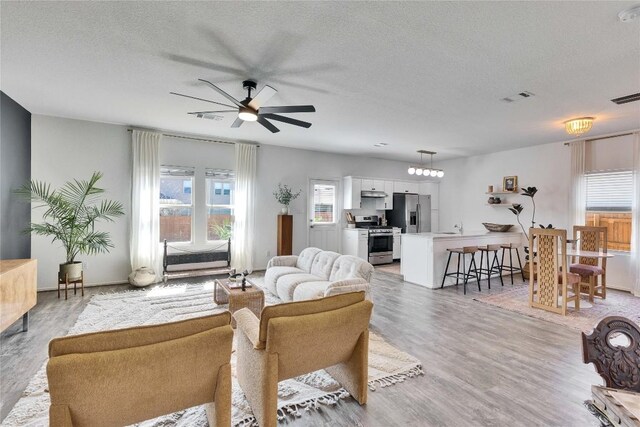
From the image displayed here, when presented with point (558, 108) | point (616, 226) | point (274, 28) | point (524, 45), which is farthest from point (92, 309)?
point (616, 226)

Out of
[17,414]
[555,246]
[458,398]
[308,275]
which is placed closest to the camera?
[17,414]

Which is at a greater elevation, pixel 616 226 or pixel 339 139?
pixel 339 139

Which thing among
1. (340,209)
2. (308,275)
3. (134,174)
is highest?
(134,174)

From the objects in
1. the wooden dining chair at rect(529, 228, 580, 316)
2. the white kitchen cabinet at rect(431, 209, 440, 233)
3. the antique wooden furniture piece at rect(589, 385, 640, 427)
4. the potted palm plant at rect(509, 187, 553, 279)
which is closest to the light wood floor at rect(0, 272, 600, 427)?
the wooden dining chair at rect(529, 228, 580, 316)

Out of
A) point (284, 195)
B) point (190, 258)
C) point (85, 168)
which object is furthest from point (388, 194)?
point (85, 168)

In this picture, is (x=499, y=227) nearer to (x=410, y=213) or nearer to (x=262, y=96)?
(x=410, y=213)

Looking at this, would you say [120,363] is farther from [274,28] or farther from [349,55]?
[349,55]

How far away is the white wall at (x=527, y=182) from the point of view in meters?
5.50

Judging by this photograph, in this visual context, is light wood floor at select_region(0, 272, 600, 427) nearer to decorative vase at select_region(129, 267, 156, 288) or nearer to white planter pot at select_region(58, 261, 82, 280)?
white planter pot at select_region(58, 261, 82, 280)

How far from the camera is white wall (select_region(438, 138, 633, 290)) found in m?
5.50

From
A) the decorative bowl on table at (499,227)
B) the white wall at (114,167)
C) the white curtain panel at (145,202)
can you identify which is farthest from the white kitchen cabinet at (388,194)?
the white curtain panel at (145,202)

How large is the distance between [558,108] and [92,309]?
6953 millimetres

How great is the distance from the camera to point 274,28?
2.39 m

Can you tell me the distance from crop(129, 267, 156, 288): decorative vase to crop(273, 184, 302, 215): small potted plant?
2851 mm
